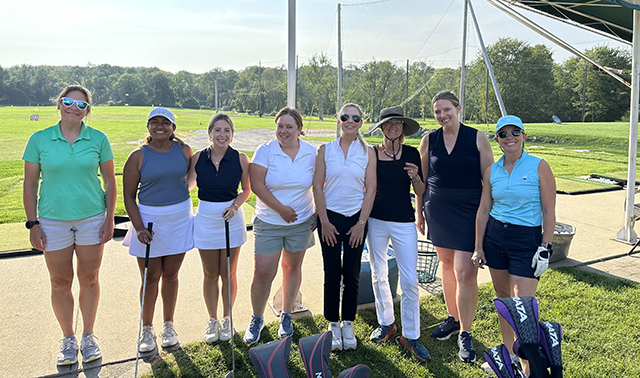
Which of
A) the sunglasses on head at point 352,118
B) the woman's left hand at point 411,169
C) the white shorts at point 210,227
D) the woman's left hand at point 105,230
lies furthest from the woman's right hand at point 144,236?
the woman's left hand at point 411,169

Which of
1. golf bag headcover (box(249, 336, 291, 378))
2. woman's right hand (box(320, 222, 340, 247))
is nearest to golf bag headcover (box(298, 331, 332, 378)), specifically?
golf bag headcover (box(249, 336, 291, 378))

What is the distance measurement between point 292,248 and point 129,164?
140cm

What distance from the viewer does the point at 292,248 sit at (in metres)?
3.51

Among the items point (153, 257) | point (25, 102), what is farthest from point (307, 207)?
point (25, 102)

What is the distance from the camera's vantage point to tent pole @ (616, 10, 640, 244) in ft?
19.5

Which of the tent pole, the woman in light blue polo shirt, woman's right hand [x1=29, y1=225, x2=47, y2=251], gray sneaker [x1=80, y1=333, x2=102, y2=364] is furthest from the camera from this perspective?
the tent pole

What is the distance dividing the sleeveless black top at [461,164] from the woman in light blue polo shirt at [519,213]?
290 millimetres

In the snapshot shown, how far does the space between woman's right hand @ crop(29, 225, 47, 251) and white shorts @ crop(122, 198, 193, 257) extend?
51cm

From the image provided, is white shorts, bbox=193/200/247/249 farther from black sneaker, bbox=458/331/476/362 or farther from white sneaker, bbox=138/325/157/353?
black sneaker, bbox=458/331/476/362

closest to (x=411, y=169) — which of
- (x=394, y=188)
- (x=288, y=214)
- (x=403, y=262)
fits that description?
(x=394, y=188)

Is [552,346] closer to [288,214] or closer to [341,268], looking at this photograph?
[341,268]

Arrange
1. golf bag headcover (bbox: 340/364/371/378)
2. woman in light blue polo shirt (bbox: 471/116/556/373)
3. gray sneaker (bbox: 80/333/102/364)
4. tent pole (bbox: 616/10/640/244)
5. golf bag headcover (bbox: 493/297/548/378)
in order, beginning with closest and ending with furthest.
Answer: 1. golf bag headcover (bbox: 493/297/548/378)
2. golf bag headcover (bbox: 340/364/371/378)
3. woman in light blue polo shirt (bbox: 471/116/556/373)
4. gray sneaker (bbox: 80/333/102/364)
5. tent pole (bbox: 616/10/640/244)

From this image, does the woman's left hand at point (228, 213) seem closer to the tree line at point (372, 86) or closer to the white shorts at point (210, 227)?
the white shorts at point (210, 227)

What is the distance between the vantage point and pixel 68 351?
3.19 m
